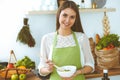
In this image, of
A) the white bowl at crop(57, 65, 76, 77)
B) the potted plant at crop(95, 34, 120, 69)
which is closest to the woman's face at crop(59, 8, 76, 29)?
the white bowl at crop(57, 65, 76, 77)

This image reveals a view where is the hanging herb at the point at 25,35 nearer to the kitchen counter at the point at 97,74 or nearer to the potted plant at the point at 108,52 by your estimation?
the kitchen counter at the point at 97,74

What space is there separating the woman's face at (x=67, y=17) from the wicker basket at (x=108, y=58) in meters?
0.79

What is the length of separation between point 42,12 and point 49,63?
2.92 feet

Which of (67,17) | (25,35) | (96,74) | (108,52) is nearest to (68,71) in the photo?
A: (67,17)

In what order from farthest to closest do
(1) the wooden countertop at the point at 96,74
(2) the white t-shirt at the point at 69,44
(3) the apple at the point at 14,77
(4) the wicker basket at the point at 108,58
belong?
(4) the wicker basket at the point at 108,58
(1) the wooden countertop at the point at 96,74
(3) the apple at the point at 14,77
(2) the white t-shirt at the point at 69,44

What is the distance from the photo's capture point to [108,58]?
218 centimetres

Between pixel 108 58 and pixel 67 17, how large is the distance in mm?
880

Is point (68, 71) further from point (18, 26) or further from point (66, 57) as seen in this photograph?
point (18, 26)

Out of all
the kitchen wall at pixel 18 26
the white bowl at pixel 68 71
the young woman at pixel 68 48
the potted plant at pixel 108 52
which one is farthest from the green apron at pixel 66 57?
the kitchen wall at pixel 18 26

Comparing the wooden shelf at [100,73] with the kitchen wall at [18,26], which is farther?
the kitchen wall at [18,26]

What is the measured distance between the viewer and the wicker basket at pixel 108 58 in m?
2.16

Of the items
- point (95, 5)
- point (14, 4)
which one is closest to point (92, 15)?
point (95, 5)

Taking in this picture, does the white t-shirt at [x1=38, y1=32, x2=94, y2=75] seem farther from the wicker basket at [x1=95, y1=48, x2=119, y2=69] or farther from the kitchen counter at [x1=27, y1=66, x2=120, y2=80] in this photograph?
the wicker basket at [x1=95, y1=48, x2=119, y2=69]

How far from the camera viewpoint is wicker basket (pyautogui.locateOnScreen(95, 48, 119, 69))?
85.1 inches
